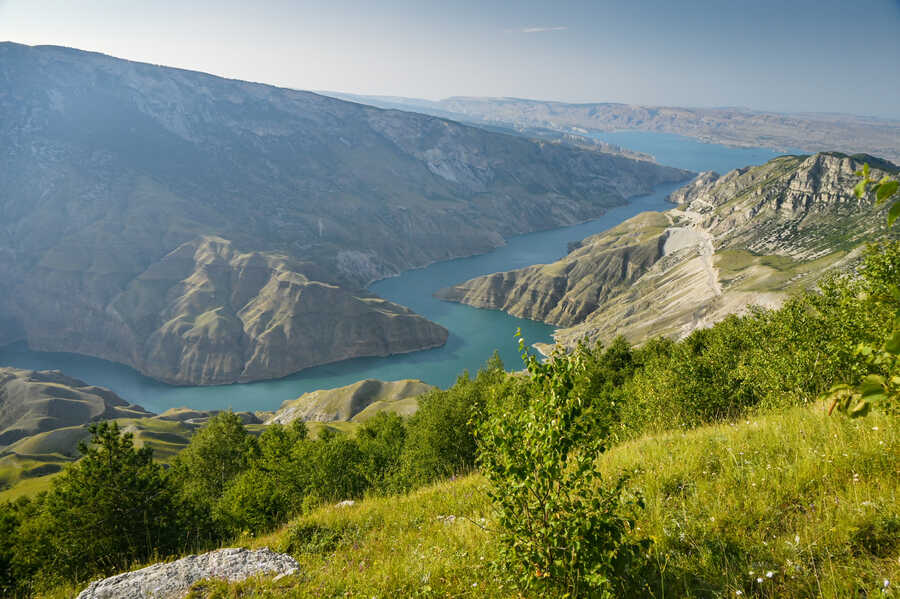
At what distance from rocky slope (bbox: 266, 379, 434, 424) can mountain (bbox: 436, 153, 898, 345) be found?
51.6 metres

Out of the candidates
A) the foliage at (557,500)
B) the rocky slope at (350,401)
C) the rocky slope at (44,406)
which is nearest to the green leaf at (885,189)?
the foliage at (557,500)

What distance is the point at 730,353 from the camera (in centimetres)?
3538

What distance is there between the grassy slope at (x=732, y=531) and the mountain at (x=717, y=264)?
4135 inches

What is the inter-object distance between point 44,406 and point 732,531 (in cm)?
14905

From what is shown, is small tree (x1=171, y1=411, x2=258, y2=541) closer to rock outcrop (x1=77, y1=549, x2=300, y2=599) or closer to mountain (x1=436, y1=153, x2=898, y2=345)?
rock outcrop (x1=77, y1=549, x2=300, y2=599)

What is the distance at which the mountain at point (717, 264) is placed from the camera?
379 ft

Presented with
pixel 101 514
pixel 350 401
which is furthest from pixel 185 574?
pixel 350 401

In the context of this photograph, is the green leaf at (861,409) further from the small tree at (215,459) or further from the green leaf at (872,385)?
the small tree at (215,459)

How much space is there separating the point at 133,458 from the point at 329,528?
75.7ft

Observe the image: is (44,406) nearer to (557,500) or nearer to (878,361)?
(557,500)

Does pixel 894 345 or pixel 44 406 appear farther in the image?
pixel 44 406

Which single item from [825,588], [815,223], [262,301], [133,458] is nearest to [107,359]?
[262,301]

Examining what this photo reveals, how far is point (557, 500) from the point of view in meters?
5.57

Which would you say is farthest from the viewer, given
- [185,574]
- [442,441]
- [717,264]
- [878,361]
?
[717,264]
